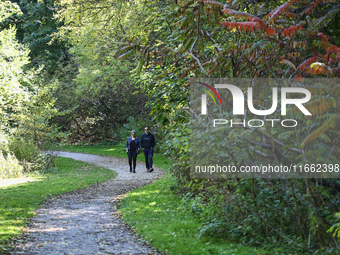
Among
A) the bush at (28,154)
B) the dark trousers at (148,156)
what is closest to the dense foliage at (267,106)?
the dark trousers at (148,156)

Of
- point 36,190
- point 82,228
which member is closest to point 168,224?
point 82,228

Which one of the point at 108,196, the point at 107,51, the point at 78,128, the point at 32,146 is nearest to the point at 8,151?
the point at 32,146

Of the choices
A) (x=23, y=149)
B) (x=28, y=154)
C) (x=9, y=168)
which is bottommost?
(x=9, y=168)

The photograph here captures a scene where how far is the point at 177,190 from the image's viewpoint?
12000mm

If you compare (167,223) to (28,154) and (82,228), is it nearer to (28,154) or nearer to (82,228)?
(82,228)

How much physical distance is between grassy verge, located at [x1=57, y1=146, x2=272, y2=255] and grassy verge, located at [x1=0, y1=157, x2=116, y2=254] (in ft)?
8.14

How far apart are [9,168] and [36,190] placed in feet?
16.3

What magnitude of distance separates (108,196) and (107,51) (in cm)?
1767

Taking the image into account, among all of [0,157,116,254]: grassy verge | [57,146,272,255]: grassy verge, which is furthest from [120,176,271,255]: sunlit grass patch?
[0,157,116,254]: grassy verge

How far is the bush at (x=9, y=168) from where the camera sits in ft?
56.0

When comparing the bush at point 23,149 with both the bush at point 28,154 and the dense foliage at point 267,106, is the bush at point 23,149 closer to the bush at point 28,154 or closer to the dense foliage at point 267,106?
→ the bush at point 28,154

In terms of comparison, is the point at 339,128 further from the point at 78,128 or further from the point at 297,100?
the point at 78,128

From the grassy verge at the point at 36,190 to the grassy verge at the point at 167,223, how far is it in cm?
248

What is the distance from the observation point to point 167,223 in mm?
8688
